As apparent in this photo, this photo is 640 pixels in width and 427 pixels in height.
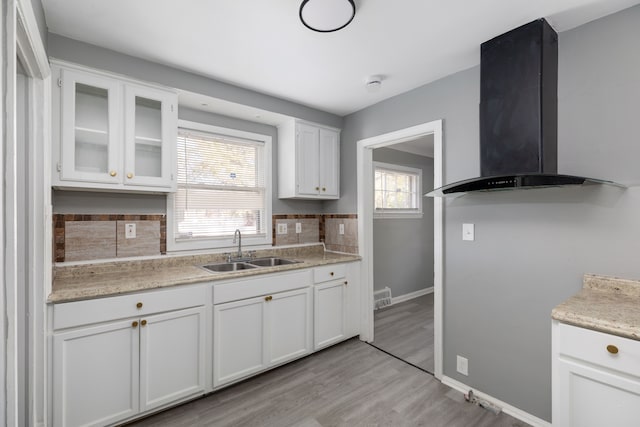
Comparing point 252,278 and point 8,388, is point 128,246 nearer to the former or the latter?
point 252,278

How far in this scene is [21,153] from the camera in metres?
1.48

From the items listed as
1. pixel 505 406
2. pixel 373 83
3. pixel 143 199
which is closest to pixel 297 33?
pixel 373 83

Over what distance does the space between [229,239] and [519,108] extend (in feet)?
8.34

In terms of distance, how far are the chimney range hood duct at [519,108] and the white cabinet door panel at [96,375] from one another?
2.26 meters

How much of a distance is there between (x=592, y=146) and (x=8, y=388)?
9.62 ft

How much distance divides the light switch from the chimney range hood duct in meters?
0.47

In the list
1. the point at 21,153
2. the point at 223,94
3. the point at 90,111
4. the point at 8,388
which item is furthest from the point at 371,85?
the point at 8,388

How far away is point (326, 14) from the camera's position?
64.7 inches

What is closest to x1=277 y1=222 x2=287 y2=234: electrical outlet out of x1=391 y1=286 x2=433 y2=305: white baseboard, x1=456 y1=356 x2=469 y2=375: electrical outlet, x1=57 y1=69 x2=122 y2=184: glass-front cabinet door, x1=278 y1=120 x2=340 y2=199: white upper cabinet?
x1=278 y1=120 x2=340 y2=199: white upper cabinet

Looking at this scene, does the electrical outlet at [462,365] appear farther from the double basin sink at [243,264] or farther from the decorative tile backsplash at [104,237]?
the decorative tile backsplash at [104,237]

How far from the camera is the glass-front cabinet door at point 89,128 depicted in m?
1.92

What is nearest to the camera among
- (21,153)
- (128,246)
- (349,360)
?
(21,153)

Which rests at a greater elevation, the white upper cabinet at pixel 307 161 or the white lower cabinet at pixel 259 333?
the white upper cabinet at pixel 307 161

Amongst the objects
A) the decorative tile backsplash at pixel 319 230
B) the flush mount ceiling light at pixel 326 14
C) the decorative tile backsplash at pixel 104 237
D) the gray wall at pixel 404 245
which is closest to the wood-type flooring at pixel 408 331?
the gray wall at pixel 404 245
